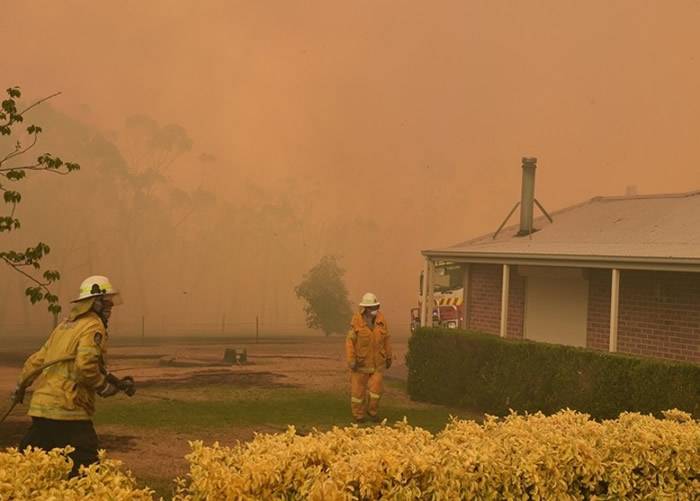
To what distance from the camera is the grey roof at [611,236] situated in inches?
549

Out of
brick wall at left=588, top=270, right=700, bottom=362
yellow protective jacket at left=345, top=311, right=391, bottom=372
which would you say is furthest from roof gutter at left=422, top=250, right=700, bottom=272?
yellow protective jacket at left=345, top=311, right=391, bottom=372

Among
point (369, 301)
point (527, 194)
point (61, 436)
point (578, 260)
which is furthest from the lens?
point (527, 194)

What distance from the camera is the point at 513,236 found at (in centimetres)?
1950

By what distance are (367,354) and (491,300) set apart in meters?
6.86

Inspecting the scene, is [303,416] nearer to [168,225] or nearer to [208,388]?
[208,388]

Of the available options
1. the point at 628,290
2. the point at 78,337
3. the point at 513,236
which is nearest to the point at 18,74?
the point at 513,236

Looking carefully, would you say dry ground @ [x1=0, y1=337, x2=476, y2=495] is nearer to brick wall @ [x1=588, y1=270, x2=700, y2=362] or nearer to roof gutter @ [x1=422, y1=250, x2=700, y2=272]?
roof gutter @ [x1=422, y1=250, x2=700, y2=272]

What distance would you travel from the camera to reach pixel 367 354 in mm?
12156

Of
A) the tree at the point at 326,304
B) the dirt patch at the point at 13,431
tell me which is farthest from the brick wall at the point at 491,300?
the tree at the point at 326,304

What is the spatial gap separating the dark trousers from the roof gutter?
378 inches

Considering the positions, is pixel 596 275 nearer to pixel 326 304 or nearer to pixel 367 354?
pixel 367 354

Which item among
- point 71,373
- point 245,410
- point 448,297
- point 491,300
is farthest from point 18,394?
point 448,297

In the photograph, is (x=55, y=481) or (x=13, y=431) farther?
(x=13, y=431)

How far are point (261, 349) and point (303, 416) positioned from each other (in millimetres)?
17517
